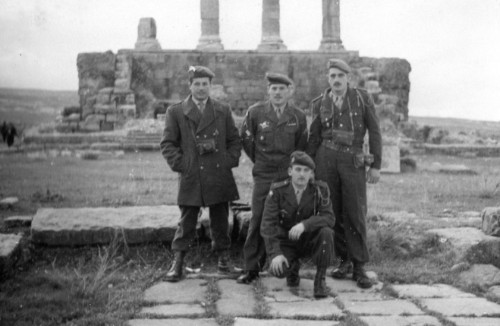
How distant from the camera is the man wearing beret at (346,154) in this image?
7051mm

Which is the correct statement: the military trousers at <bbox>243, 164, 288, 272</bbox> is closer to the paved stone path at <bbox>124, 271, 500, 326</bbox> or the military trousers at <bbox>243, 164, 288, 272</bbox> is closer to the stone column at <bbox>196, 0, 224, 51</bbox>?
the paved stone path at <bbox>124, 271, 500, 326</bbox>

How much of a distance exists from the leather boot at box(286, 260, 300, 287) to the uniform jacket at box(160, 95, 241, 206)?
3.20 feet

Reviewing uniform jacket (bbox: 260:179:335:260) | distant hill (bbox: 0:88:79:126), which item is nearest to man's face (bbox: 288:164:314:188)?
uniform jacket (bbox: 260:179:335:260)

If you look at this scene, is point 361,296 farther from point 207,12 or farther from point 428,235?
point 207,12

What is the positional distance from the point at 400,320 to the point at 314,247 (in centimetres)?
117

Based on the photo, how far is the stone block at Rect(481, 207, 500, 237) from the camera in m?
7.69

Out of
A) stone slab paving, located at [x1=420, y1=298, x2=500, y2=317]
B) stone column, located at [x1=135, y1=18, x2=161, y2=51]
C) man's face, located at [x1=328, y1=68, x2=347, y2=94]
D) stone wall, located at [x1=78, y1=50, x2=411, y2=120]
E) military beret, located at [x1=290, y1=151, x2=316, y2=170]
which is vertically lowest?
stone slab paving, located at [x1=420, y1=298, x2=500, y2=317]

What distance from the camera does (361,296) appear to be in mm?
6426

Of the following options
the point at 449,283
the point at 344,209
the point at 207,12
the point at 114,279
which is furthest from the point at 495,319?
the point at 207,12

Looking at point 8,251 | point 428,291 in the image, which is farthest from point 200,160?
point 428,291

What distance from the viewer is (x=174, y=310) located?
5.92 meters

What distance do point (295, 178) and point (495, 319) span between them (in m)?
2.05

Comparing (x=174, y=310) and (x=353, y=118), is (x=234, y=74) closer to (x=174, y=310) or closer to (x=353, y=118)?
(x=353, y=118)

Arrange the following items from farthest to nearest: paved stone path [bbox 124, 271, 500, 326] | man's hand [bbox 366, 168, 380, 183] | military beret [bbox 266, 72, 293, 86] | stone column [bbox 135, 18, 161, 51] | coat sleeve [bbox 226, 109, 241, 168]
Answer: stone column [bbox 135, 18, 161, 51] → coat sleeve [bbox 226, 109, 241, 168] → man's hand [bbox 366, 168, 380, 183] → military beret [bbox 266, 72, 293, 86] → paved stone path [bbox 124, 271, 500, 326]
